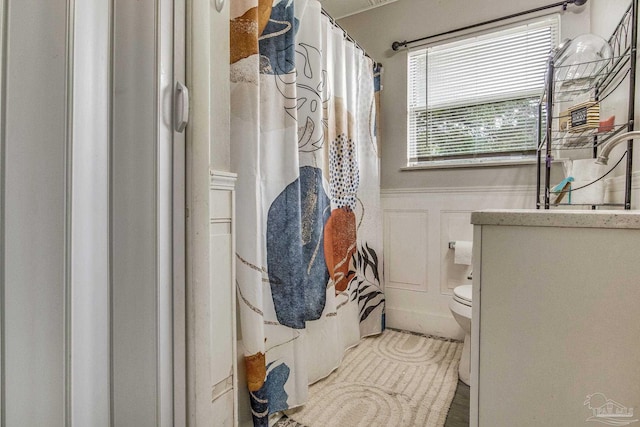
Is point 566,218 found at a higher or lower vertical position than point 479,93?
lower

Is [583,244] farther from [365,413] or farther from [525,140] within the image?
[525,140]

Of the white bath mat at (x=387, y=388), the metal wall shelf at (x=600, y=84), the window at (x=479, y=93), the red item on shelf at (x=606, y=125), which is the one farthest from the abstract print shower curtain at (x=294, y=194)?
the red item on shelf at (x=606, y=125)

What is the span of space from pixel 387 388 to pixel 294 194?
1.01 metres

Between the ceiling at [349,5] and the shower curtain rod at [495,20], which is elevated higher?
the ceiling at [349,5]

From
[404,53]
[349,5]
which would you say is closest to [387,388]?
[404,53]

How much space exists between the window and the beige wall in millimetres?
91

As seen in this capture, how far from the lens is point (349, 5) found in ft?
7.42

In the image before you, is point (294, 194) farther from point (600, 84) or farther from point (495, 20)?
point (495, 20)

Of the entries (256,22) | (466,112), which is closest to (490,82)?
(466,112)

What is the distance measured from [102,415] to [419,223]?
76.2 inches

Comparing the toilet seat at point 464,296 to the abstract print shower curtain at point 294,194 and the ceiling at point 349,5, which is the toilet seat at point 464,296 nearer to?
the abstract print shower curtain at point 294,194

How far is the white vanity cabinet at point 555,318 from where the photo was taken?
65 cm

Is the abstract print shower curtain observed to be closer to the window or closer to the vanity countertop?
the window

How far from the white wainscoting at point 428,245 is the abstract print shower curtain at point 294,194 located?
37cm
